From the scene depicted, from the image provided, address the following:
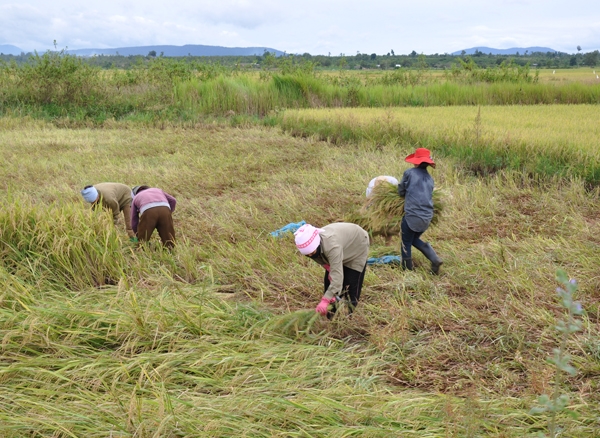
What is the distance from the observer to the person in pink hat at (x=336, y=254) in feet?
11.8

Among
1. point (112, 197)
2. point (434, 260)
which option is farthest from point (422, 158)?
point (112, 197)

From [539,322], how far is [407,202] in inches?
64.3

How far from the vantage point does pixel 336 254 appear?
12.2 feet

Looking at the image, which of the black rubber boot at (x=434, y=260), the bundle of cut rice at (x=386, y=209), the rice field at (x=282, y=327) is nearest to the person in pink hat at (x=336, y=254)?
the rice field at (x=282, y=327)

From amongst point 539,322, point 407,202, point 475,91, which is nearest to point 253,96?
point 475,91

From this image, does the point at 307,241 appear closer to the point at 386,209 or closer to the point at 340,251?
the point at 340,251

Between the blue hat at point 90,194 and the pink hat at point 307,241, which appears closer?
the pink hat at point 307,241

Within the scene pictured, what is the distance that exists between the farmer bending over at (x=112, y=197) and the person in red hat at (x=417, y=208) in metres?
2.97

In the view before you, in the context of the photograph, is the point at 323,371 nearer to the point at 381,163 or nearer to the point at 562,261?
the point at 562,261

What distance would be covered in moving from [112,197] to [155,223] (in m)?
0.83

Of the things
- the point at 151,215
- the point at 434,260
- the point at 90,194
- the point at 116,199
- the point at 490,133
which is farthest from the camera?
the point at 490,133

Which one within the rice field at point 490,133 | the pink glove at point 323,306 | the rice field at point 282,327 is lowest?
the rice field at point 282,327

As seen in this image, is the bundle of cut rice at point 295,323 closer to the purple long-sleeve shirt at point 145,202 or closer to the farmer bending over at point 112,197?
the purple long-sleeve shirt at point 145,202

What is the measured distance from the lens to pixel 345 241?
3877mm
